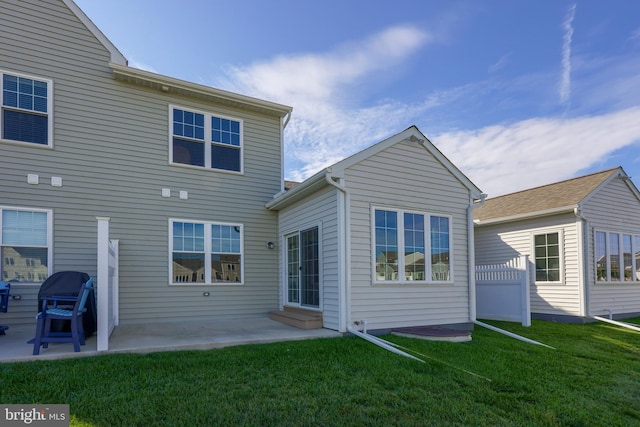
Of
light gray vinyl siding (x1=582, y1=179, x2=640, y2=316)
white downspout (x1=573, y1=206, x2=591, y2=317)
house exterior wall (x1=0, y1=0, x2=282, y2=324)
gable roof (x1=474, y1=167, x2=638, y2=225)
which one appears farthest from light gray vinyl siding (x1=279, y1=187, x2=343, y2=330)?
light gray vinyl siding (x1=582, y1=179, x2=640, y2=316)

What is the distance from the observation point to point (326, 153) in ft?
44.1

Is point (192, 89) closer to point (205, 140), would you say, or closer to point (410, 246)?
point (205, 140)

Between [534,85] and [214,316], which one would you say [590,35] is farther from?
[214,316]

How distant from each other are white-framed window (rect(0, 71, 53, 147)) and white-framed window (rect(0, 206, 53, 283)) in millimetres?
1349

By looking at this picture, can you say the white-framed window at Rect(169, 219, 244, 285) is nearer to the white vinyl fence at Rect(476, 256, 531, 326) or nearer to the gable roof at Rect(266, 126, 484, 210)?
the gable roof at Rect(266, 126, 484, 210)

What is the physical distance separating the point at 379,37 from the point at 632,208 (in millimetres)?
8949

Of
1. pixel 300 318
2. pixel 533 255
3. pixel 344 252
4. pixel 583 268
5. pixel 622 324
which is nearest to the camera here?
pixel 344 252

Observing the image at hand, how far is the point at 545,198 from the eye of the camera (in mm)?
10773

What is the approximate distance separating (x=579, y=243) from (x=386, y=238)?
581 cm

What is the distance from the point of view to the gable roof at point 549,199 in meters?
9.81

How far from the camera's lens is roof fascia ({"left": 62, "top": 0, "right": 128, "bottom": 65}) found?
7241 mm

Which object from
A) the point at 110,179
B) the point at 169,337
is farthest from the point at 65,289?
the point at 110,179

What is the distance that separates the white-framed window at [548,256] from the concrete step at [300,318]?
22.7ft

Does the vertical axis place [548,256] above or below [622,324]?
above
